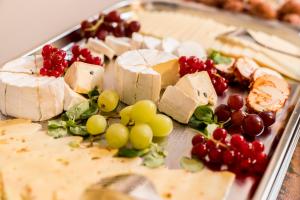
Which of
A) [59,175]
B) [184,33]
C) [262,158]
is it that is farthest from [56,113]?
[184,33]

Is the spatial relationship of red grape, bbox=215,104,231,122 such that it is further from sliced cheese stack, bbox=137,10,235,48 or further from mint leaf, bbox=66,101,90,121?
sliced cheese stack, bbox=137,10,235,48

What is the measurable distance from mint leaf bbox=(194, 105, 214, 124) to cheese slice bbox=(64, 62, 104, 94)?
0.39m

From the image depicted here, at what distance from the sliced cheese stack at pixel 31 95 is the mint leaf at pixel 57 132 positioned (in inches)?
3.5

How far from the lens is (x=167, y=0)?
8.56 ft

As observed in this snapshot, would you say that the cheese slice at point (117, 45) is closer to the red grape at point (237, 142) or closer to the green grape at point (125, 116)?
the green grape at point (125, 116)

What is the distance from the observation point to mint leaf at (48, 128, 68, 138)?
4.71 feet

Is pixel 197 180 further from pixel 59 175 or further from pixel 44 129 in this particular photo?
pixel 44 129

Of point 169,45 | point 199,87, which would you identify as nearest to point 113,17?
point 169,45

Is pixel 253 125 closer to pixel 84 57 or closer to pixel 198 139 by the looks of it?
pixel 198 139

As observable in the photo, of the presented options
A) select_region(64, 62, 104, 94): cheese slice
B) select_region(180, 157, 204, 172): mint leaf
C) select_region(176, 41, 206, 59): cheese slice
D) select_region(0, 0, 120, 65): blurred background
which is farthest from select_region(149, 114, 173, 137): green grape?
select_region(0, 0, 120, 65): blurred background

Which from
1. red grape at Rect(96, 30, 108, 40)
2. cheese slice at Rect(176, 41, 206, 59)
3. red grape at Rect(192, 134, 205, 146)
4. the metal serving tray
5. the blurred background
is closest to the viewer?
the metal serving tray

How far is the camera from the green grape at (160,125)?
4.71ft

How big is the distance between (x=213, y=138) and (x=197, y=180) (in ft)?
0.54

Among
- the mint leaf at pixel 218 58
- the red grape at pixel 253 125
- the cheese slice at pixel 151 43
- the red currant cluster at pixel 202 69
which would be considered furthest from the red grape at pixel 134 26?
the red grape at pixel 253 125
